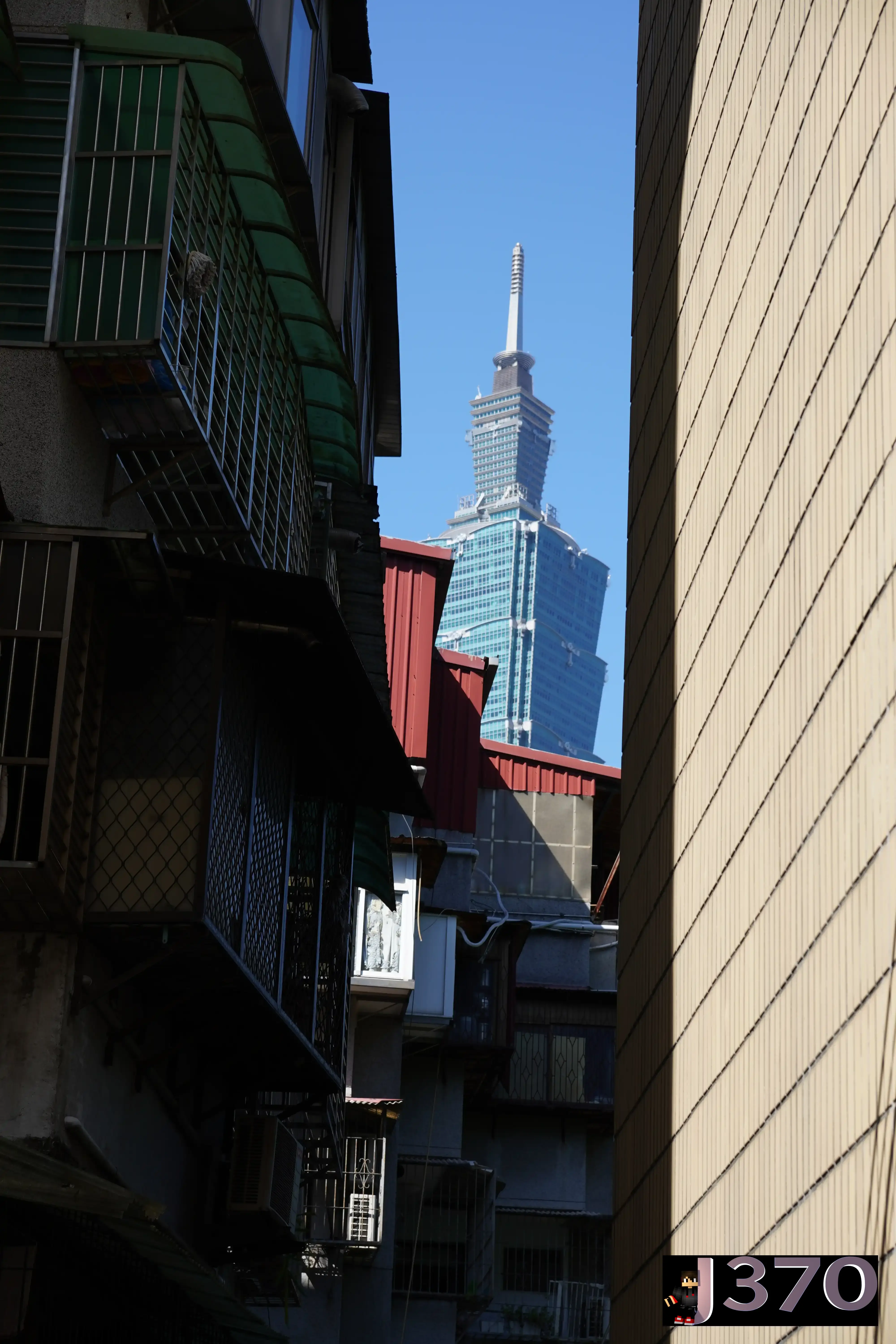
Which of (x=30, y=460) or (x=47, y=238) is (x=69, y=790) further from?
(x=47, y=238)

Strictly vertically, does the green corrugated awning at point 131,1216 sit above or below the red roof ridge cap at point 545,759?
below

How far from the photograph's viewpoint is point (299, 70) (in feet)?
55.3

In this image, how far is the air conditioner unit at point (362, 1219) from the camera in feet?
81.3

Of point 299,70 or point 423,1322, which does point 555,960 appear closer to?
point 423,1322

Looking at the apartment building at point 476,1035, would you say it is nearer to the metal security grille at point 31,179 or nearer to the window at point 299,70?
the window at point 299,70

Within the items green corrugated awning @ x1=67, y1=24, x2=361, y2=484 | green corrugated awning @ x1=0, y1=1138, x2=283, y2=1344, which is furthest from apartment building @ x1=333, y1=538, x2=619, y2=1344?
green corrugated awning @ x1=0, y1=1138, x2=283, y2=1344

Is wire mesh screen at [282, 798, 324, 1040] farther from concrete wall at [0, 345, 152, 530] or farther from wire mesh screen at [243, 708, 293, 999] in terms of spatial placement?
concrete wall at [0, 345, 152, 530]

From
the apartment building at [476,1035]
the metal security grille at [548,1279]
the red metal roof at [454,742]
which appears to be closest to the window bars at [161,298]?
the apartment building at [476,1035]

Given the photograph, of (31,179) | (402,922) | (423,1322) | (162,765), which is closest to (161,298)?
(31,179)

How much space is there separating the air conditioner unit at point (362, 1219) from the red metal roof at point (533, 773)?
36.3 feet

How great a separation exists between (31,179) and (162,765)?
4106mm

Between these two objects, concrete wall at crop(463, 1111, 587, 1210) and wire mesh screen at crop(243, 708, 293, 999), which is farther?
concrete wall at crop(463, 1111, 587, 1210)

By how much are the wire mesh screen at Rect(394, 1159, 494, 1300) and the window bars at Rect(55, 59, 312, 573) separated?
57.7 ft

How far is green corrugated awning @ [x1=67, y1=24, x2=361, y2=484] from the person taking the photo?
1200 centimetres
